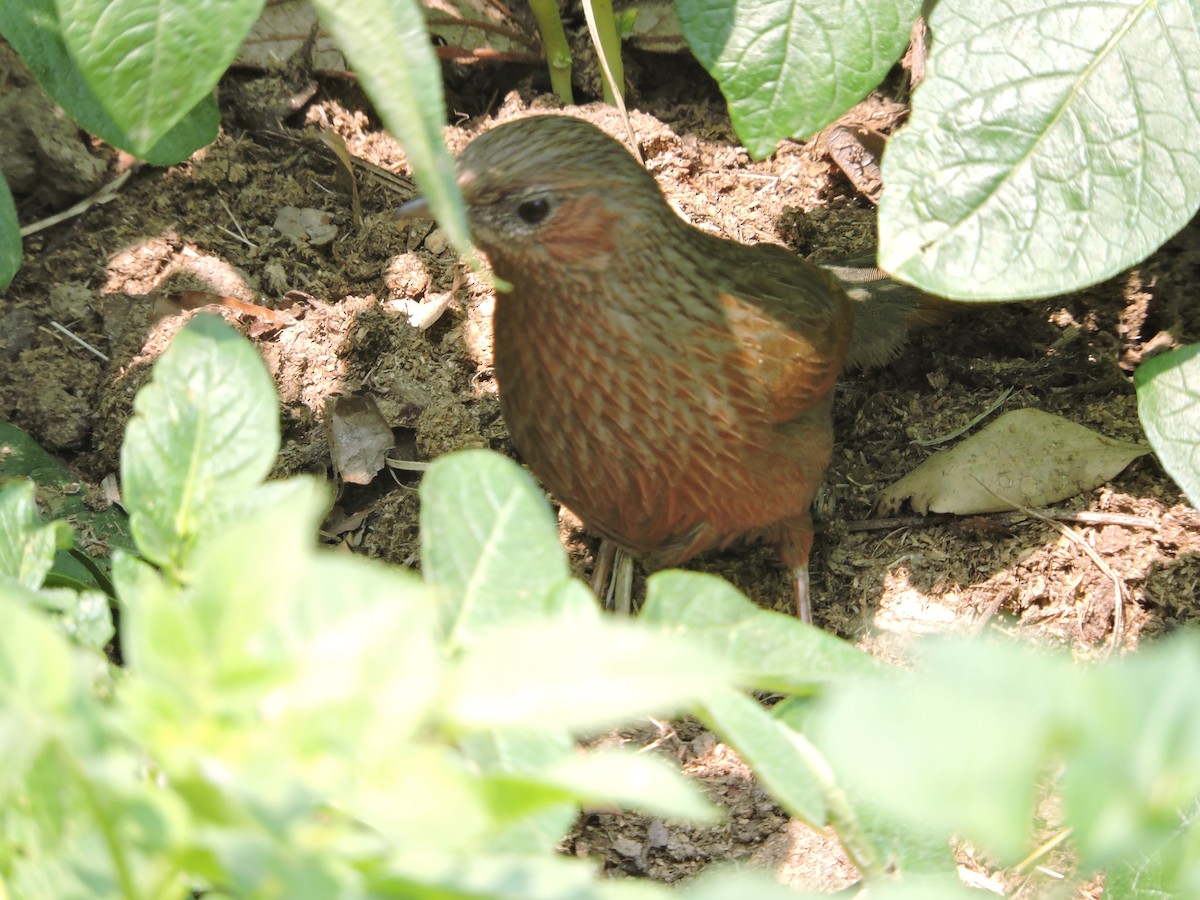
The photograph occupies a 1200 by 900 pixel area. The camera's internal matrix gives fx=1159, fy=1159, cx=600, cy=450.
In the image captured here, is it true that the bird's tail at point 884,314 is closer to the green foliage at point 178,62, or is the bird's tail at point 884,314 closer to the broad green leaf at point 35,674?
the green foliage at point 178,62

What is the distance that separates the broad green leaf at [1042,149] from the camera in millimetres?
2088

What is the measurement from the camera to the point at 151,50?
5.63ft

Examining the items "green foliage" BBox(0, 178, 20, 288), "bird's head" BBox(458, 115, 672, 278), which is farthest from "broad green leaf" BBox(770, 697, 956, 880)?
"green foliage" BBox(0, 178, 20, 288)

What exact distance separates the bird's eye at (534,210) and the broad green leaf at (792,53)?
27.8 inches

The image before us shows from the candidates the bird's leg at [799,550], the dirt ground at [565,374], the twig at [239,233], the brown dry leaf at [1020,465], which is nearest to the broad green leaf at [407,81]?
the dirt ground at [565,374]

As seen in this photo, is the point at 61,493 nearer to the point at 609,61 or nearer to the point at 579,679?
the point at 609,61

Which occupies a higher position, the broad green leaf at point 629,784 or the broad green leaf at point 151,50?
the broad green leaf at point 151,50

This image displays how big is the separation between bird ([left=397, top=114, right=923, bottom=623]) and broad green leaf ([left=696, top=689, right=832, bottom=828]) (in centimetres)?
170

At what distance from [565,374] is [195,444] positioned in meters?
1.57

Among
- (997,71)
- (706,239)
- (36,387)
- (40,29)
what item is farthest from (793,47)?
(36,387)

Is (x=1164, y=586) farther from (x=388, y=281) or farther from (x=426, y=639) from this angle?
(x=426, y=639)

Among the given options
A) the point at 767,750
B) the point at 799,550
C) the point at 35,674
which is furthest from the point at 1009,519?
the point at 35,674

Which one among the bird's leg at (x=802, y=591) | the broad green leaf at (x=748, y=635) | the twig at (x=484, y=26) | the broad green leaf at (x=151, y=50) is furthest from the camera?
the twig at (x=484, y=26)

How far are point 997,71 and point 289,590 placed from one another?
188cm
